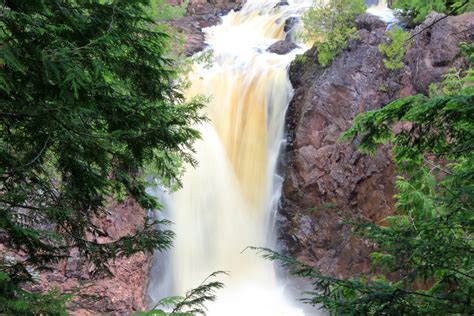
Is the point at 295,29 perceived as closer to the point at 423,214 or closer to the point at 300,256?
the point at 300,256

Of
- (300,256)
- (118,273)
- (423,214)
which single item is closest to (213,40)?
(300,256)

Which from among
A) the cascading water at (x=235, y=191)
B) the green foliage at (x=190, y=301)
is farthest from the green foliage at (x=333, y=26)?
the green foliage at (x=190, y=301)

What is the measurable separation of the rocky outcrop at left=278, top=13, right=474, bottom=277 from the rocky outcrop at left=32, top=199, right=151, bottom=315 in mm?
5759

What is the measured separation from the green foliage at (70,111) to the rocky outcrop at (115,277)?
179 inches

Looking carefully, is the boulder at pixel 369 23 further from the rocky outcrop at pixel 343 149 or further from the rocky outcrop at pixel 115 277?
the rocky outcrop at pixel 115 277

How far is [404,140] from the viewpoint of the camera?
365 cm

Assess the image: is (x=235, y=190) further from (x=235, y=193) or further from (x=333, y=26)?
(x=333, y=26)

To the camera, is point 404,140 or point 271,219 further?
point 271,219

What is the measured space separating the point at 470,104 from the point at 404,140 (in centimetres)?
98

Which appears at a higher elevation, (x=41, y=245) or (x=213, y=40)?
→ (x=213, y=40)

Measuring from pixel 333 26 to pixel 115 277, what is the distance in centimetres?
1183

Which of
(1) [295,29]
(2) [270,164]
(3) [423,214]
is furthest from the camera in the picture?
(1) [295,29]

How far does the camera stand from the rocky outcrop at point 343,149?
1317 cm

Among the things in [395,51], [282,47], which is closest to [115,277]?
[395,51]
